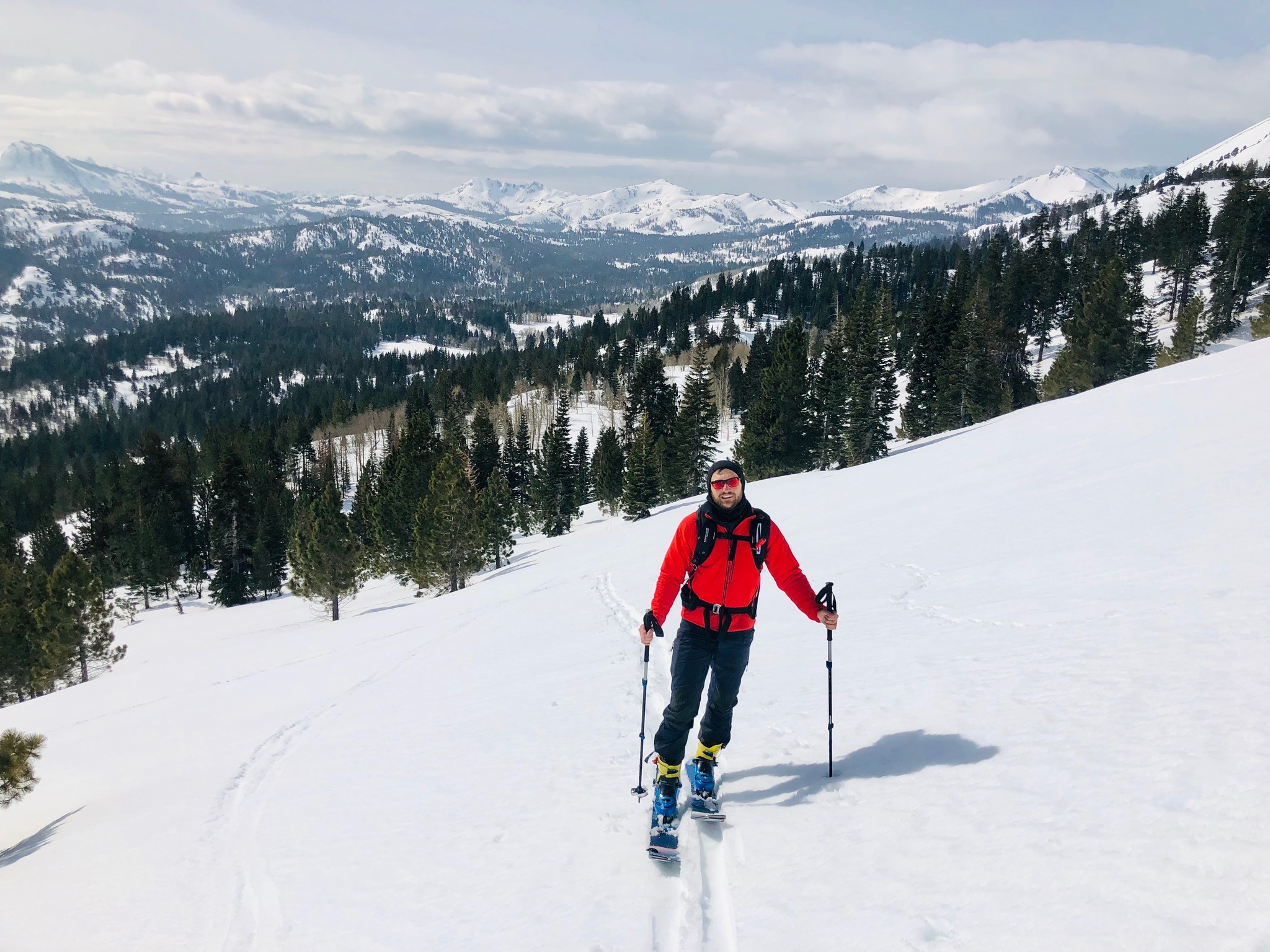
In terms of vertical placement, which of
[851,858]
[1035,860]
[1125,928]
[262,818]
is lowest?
[262,818]

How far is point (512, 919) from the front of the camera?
4824 millimetres

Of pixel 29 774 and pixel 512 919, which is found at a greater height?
pixel 512 919

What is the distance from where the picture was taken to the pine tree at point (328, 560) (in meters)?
42.1

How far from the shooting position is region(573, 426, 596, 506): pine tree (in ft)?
228

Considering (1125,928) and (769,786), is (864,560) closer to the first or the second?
(769,786)

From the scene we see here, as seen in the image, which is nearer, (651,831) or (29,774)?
(651,831)

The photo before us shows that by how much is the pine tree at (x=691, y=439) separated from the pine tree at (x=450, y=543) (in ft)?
66.6

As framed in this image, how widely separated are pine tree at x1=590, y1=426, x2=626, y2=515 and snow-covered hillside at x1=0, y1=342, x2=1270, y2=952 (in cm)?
5264

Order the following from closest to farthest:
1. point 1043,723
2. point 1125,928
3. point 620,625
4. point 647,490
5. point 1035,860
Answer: point 1125,928
point 1035,860
point 1043,723
point 620,625
point 647,490

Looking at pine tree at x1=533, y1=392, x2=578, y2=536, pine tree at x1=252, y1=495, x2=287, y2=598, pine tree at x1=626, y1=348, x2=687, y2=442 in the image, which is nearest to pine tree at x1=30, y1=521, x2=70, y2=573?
pine tree at x1=252, y1=495, x2=287, y2=598

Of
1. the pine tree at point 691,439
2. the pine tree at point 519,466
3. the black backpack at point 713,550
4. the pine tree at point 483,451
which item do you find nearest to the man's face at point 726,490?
the black backpack at point 713,550

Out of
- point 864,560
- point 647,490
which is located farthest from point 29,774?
point 647,490

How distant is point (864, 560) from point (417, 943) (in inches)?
474

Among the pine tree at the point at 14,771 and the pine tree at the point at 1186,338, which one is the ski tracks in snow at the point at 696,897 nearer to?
the pine tree at the point at 14,771
